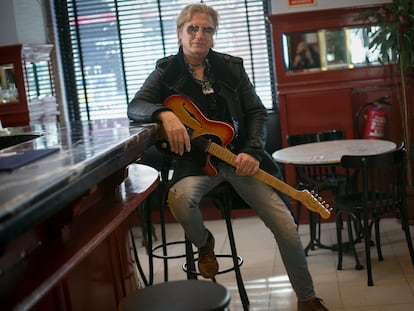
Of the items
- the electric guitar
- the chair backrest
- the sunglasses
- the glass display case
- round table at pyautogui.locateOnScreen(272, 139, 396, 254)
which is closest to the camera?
the electric guitar

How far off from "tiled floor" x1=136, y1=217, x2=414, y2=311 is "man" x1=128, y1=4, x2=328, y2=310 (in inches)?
18.9

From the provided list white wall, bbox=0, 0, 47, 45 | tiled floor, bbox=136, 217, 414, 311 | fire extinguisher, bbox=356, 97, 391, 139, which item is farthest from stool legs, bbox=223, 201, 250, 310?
white wall, bbox=0, 0, 47, 45

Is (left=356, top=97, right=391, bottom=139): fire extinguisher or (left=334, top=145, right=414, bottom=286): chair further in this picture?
(left=356, top=97, right=391, bottom=139): fire extinguisher

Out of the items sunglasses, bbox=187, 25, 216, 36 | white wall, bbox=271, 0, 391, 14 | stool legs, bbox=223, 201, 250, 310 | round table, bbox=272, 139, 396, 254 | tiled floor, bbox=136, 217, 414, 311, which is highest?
white wall, bbox=271, 0, 391, 14

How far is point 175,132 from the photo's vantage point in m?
2.95

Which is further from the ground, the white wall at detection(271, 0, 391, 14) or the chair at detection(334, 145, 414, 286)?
the white wall at detection(271, 0, 391, 14)

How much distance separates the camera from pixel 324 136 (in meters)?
4.96

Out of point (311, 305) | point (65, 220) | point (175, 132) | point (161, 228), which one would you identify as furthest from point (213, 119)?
point (65, 220)

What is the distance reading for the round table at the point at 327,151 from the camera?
411 cm

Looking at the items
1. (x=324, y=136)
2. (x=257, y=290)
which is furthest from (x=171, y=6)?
(x=257, y=290)

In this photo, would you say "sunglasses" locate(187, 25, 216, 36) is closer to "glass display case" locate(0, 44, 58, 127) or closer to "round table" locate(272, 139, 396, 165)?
"round table" locate(272, 139, 396, 165)

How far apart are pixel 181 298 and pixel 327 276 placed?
2.34m

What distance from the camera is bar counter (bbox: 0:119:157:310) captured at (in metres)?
1.51

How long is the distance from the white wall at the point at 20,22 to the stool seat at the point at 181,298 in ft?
13.2
